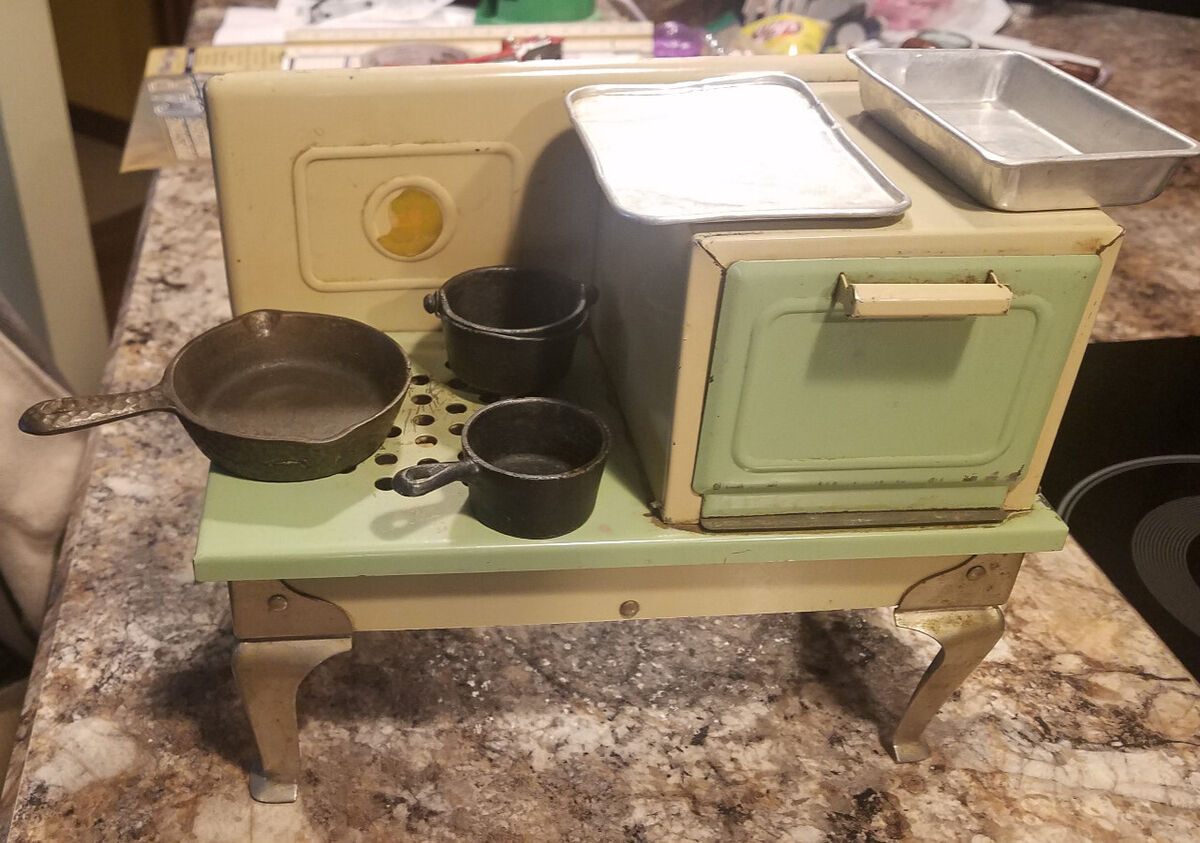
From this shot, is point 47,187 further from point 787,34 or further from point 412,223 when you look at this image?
point 787,34

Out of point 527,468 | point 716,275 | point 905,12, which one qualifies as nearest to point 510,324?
point 527,468

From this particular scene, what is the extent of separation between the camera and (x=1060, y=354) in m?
0.71

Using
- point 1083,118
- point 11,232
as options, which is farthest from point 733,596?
point 11,232

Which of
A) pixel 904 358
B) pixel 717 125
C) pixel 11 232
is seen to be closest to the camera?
pixel 904 358

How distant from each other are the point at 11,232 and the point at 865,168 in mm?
1259

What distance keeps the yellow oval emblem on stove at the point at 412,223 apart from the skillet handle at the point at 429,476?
279 millimetres

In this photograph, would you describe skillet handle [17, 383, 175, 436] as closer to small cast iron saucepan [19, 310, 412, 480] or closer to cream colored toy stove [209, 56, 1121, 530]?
small cast iron saucepan [19, 310, 412, 480]

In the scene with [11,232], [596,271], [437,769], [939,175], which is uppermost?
[939,175]

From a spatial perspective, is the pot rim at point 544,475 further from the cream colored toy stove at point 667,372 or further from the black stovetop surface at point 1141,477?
the black stovetop surface at point 1141,477

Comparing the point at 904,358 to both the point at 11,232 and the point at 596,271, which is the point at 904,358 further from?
the point at 11,232

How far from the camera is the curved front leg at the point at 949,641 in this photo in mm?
832

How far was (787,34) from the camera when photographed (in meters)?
1.75

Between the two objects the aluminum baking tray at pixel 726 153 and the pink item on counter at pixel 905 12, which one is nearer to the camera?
the aluminum baking tray at pixel 726 153

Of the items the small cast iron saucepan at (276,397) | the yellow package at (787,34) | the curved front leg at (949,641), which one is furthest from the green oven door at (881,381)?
the yellow package at (787,34)
